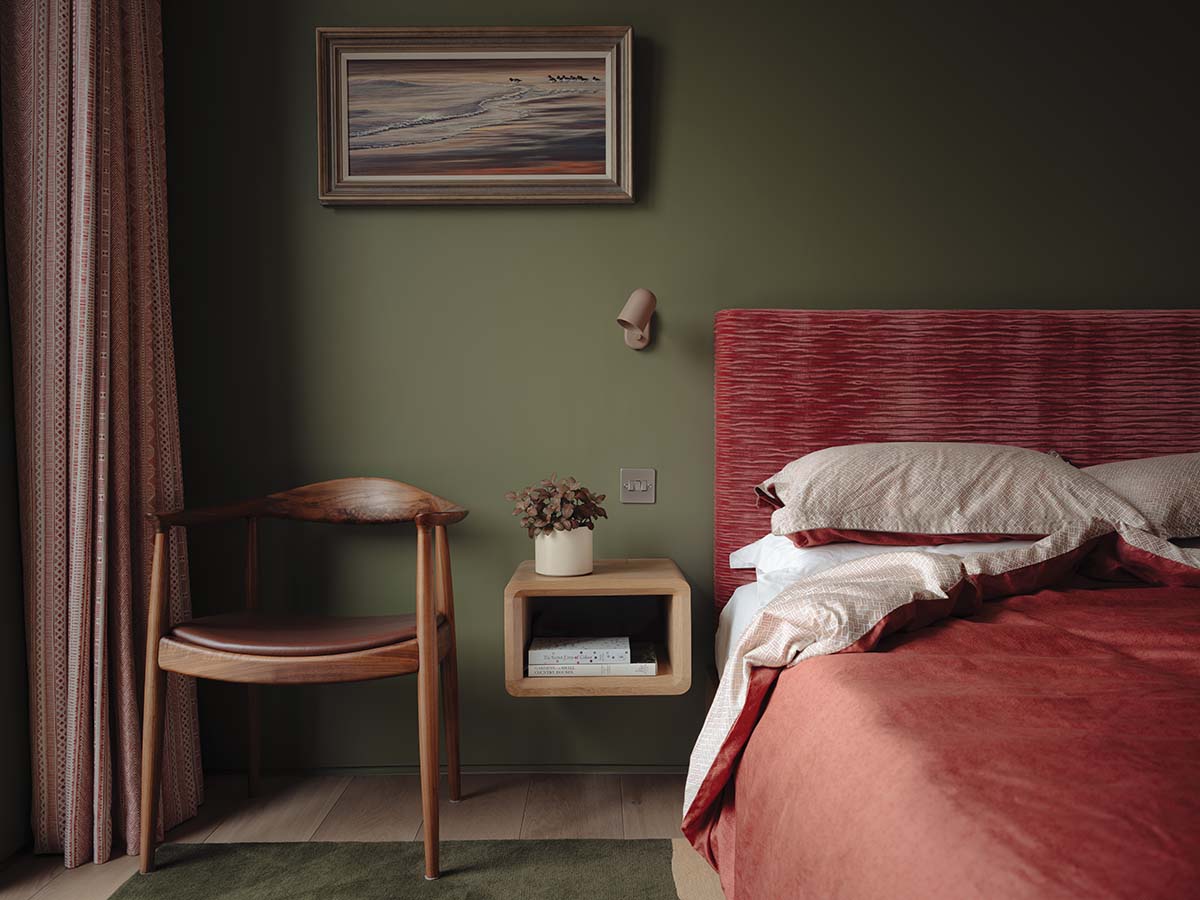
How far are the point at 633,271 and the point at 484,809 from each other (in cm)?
143

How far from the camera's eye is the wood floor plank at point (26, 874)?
1.70 m

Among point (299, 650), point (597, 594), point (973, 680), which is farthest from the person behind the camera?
point (597, 594)

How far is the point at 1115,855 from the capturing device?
0.67 m

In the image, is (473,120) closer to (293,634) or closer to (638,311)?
(638,311)

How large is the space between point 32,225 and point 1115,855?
84.9 inches

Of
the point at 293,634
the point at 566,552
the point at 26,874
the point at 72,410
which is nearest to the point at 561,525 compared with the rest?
the point at 566,552

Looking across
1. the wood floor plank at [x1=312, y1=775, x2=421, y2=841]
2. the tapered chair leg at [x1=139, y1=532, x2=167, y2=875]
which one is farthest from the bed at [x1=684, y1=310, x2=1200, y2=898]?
the tapered chair leg at [x1=139, y1=532, x2=167, y2=875]

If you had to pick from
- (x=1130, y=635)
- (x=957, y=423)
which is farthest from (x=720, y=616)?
(x=1130, y=635)

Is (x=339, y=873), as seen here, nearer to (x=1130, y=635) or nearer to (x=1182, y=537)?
(x=1130, y=635)

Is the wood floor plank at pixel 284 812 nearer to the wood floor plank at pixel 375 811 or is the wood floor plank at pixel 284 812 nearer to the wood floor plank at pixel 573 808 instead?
the wood floor plank at pixel 375 811

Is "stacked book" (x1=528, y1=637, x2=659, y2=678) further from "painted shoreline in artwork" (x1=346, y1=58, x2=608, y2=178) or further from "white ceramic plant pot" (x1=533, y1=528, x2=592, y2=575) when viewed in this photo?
"painted shoreline in artwork" (x1=346, y1=58, x2=608, y2=178)

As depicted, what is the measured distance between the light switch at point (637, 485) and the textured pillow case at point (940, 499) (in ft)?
1.54

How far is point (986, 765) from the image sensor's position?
33.4 inches

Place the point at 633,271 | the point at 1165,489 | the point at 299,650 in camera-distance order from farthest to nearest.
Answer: the point at 633,271
the point at 1165,489
the point at 299,650
